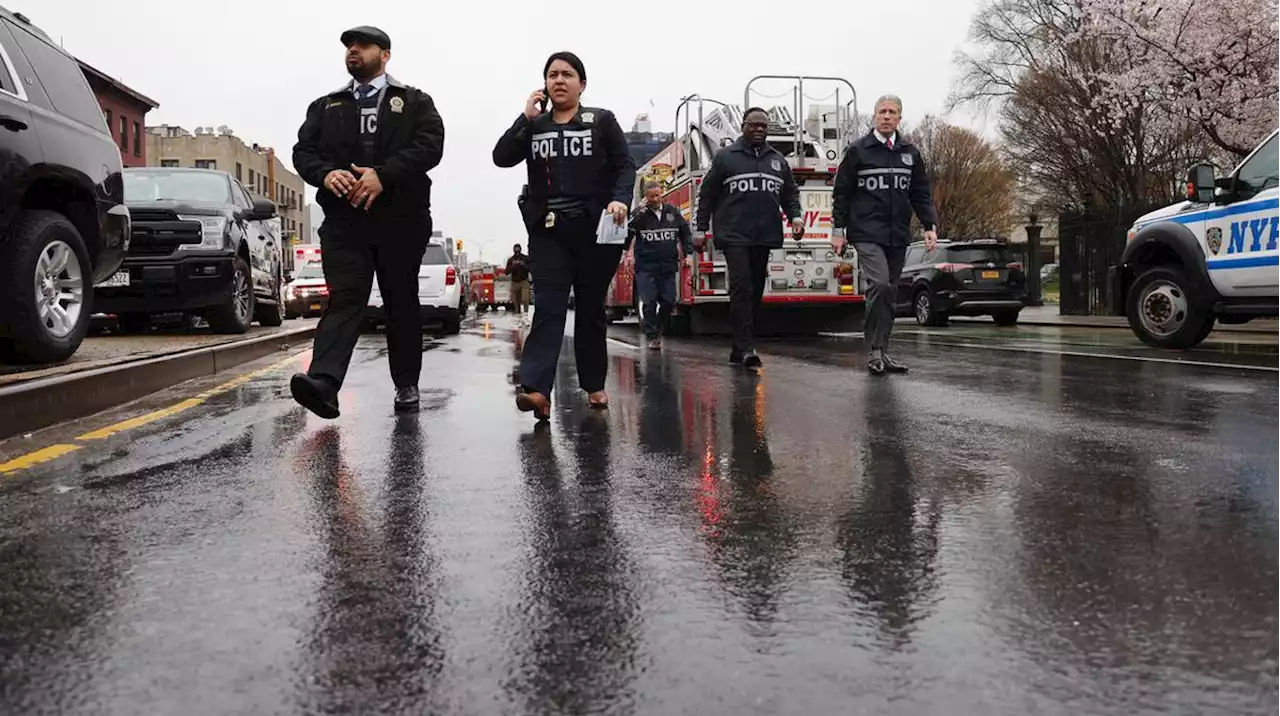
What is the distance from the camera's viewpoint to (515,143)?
6.09 metres

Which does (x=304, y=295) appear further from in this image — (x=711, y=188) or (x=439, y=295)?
(x=711, y=188)

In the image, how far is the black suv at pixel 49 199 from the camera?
6.41 metres

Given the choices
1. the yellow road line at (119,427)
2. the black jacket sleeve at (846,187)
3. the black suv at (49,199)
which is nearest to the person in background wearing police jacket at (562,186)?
the yellow road line at (119,427)

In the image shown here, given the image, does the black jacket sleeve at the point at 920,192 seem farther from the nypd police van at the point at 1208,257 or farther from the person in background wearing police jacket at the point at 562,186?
the person in background wearing police jacket at the point at 562,186

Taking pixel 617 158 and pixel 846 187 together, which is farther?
pixel 846 187

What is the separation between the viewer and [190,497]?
388 cm

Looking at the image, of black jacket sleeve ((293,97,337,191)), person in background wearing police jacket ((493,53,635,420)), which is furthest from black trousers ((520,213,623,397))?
black jacket sleeve ((293,97,337,191))

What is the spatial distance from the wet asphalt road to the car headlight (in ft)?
19.2

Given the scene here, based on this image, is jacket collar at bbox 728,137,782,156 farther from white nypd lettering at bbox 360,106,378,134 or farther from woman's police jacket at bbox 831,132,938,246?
white nypd lettering at bbox 360,106,378,134

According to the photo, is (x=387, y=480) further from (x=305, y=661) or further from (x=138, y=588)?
(x=305, y=661)

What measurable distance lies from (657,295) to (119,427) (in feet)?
29.2

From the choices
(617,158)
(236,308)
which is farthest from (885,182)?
(236,308)

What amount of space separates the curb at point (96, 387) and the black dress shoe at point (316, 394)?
1283 mm

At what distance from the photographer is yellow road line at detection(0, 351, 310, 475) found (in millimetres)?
4619
